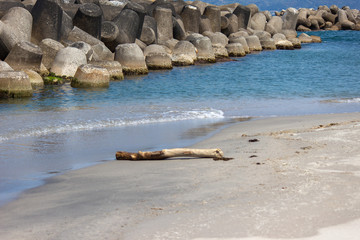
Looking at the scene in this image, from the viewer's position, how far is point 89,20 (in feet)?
68.9

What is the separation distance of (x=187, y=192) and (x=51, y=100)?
370 inches

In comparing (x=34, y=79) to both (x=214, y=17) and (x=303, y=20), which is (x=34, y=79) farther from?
(x=303, y=20)

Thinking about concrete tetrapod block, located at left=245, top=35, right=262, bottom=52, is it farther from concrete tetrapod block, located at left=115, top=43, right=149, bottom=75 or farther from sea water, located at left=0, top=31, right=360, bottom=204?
concrete tetrapod block, located at left=115, top=43, right=149, bottom=75

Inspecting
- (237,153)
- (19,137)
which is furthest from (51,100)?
(237,153)

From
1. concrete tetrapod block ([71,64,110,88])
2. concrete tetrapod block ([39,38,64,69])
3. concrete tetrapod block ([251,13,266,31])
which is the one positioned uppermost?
concrete tetrapod block ([39,38,64,69])

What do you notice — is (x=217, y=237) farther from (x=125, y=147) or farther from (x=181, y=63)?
(x=181, y=63)

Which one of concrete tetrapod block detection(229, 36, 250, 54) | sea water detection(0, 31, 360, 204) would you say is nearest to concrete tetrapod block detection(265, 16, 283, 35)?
concrete tetrapod block detection(229, 36, 250, 54)

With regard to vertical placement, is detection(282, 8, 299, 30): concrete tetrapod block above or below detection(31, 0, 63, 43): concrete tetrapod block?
below

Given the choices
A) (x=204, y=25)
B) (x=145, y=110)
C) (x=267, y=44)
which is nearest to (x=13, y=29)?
(x=145, y=110)

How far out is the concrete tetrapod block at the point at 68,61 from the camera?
55.8 ft

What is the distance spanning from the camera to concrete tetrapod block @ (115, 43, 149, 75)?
64.7 ft

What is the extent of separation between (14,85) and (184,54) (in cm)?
1193

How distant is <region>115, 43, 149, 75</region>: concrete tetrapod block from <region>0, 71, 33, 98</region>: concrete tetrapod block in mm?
6341

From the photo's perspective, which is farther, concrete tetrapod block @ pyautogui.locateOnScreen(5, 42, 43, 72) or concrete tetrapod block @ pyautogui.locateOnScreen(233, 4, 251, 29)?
concrete tetrapod block @ pyautogui.locateOnScreen(233, 4, 251, 29)
